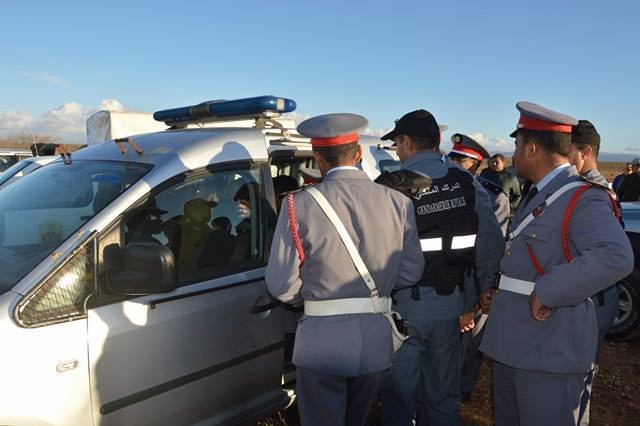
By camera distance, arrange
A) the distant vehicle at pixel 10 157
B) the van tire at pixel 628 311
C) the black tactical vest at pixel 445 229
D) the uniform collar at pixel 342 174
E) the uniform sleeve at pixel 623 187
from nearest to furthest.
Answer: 1. the uniform collar at pixel 342 174
2. the black tactical vest at pixel 445 229
3. the van tire at pixel 628 311
4. the distant vehicle at pixel 10 157
5. the uniform sleeve at pixel 623 187

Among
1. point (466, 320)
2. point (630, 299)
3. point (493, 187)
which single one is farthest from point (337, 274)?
point (630, 299)

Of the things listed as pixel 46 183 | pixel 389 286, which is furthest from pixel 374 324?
pixel 46 183

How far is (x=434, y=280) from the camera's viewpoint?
2734mm

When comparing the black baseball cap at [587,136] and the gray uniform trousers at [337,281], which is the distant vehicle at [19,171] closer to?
the gray uniform trousers at [337,281]

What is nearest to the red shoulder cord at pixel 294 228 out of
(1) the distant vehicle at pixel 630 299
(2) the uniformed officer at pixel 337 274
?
(2) the uniformed officer at pixel 337 274

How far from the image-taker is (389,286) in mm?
2195

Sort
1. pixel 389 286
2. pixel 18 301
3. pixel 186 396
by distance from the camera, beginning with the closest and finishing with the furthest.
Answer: pixel 18 301
pixel 389 286
pixel 186 396

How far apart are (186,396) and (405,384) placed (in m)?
1.22

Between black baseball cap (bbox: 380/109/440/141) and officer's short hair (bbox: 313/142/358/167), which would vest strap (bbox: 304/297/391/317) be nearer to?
officer's short hair (bbox: 313/142/358/167)

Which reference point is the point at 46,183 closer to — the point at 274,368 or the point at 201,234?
the point at 201,234

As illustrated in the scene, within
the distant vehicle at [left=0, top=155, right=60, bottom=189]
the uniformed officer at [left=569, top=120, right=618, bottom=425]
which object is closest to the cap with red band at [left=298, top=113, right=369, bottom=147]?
the uniformed officer at [left=569, top=120, right=618, bottom=425]

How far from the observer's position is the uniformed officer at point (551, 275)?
190 centimetres

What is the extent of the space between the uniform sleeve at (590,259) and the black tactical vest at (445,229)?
76cm

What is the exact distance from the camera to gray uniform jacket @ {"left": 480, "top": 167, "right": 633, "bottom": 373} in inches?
73.9
